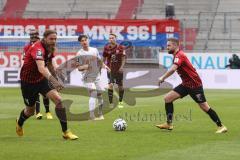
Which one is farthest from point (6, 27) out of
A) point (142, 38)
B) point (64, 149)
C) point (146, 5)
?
point (64, 149)

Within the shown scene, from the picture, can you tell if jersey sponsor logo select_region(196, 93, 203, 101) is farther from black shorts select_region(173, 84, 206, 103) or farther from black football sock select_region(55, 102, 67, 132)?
black football sock select_region(55, 102, 67, 132)

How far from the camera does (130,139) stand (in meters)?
14.4

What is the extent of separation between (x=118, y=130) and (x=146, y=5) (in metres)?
31.4

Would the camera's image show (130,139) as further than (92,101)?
No

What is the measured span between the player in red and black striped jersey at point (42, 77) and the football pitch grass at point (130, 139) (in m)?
0.59

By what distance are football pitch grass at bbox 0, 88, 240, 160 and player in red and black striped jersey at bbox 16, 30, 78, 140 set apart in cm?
59

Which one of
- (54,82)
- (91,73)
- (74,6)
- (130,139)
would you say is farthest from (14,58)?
(54,82)

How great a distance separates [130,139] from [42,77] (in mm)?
2194

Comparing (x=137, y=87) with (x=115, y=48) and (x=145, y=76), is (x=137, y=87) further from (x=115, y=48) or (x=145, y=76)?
(x=115, y=48)

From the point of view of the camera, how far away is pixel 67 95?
99.5 feet

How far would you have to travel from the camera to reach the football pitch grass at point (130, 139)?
1207 centimetres

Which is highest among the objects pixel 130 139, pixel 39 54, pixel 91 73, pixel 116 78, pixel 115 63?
pixel 39 54

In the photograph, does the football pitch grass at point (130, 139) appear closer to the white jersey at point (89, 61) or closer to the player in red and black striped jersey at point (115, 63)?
the white jersey at point (89, 61)

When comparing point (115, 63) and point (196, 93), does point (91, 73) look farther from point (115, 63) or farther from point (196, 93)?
point (115, 63)
